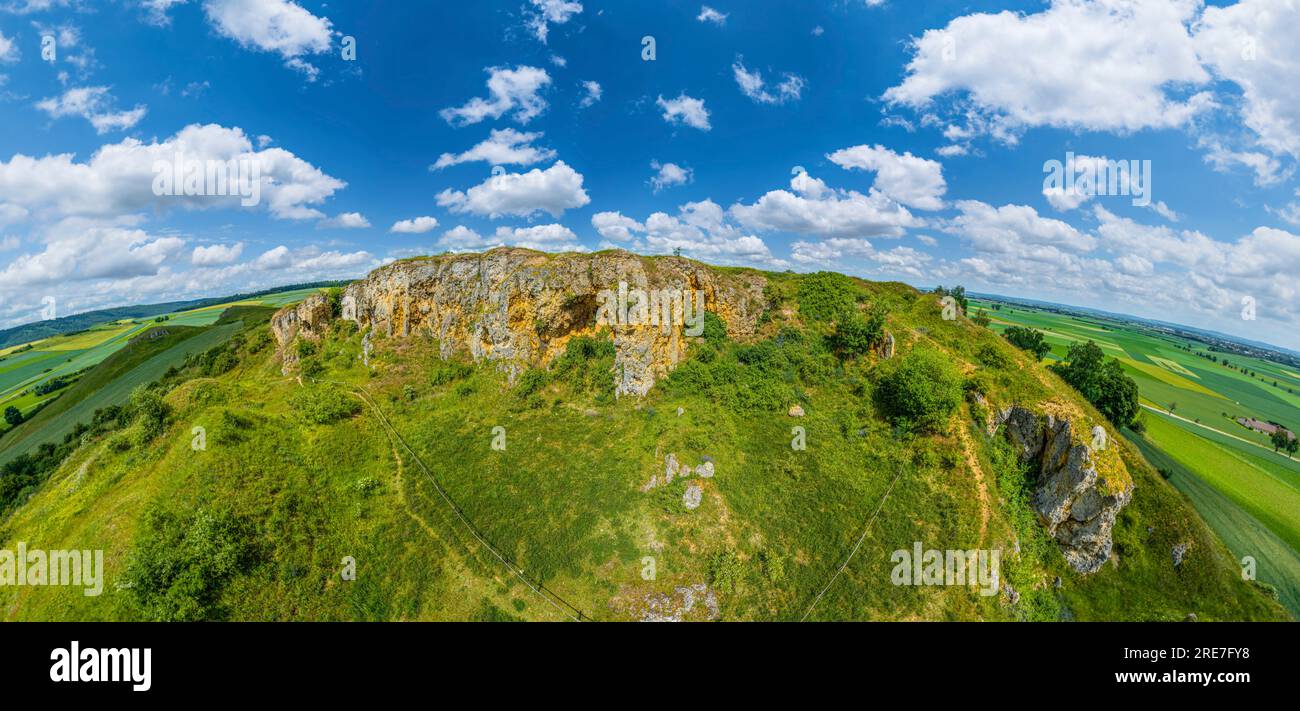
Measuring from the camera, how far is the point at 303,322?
4681cm

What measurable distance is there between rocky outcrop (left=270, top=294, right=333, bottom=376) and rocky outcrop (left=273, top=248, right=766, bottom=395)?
452 millimetres

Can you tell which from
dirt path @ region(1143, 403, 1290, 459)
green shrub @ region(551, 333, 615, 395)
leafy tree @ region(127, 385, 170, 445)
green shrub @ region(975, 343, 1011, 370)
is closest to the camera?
leafy tree @ region(127, 385, 170, 445)

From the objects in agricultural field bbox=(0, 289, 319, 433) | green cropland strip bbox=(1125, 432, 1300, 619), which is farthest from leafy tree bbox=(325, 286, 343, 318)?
green cropland strip bbox=(1125, 432, 1300, 619)

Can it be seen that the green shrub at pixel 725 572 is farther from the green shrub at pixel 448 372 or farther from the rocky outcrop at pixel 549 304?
the green shrub at pixel 448 372

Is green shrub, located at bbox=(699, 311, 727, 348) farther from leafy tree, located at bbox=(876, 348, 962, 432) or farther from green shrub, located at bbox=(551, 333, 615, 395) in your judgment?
leafy tree, located at bbox=(876, 348, 962, 432)

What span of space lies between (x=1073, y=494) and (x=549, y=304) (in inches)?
1645

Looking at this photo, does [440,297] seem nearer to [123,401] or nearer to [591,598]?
[591,598]

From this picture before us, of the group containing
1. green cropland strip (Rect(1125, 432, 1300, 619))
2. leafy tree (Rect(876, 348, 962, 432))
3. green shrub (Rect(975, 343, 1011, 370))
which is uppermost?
green shrub (Rect(975, 343, 1011, 370))

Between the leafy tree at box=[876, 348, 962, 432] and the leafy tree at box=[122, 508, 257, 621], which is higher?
the leafy tree at box=[876, 348, 962, 432]

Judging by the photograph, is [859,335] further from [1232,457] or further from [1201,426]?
[1201,426]

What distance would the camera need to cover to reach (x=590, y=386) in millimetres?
37219

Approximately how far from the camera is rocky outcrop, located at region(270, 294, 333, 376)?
46.5 meters

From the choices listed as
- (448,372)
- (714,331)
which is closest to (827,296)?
(714,331)

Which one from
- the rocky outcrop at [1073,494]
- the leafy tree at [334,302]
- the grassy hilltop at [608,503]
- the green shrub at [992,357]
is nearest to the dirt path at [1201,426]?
the grassy hilltop at [608,503]
